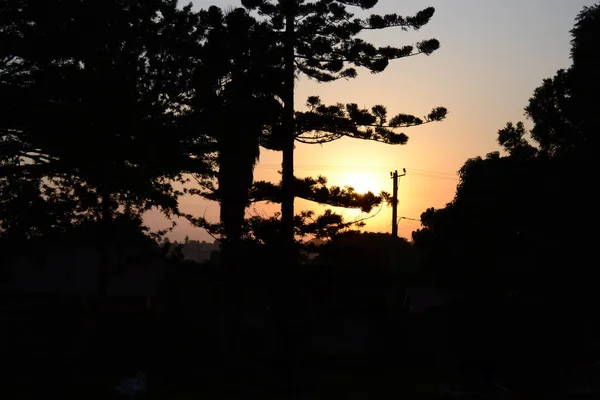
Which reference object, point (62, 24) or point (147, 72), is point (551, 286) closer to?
point (147, 72)

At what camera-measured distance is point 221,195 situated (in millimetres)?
26203

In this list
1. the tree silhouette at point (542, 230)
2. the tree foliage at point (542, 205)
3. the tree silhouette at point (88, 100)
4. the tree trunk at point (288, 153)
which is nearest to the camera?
the tree silhouette at point (88, 100)

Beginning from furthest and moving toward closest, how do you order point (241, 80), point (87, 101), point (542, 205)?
point (241, 80), point (542, 205), point (87, 101)

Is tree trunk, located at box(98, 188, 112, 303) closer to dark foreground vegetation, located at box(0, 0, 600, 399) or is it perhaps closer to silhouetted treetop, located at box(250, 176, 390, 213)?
dark foreground vegetation, located at box(0, 0, 600, 399)

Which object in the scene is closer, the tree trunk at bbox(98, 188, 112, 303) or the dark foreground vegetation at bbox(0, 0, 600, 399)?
the dark foreground vegetation at bbox(0, 0, 600, 399)

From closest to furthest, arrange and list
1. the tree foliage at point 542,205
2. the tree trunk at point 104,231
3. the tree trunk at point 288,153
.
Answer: the tree trunk at point 104,231, the tree foliage at point 542,205, the tree trunk at point 288,153

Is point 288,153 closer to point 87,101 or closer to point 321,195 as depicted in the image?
point 321,195

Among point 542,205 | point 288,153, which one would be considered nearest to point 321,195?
point 288,153

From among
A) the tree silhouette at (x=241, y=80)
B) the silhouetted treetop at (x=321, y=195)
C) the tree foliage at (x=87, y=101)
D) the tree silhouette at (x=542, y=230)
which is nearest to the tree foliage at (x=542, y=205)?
the tree silhouette at (x=542, y=230)

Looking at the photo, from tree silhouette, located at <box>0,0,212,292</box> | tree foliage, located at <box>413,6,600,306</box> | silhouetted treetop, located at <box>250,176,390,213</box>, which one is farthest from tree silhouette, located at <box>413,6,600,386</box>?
tree silhouette, located at <box>0,0,212,292</box>

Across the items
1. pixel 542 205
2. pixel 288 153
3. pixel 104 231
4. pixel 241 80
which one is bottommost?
pixel 104 231

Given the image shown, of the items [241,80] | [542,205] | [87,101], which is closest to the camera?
[87,101]

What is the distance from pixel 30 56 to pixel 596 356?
49.4 feet

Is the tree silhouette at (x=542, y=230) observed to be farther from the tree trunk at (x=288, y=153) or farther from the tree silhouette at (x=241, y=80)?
the tree silhouette at (x=241, y=80)
